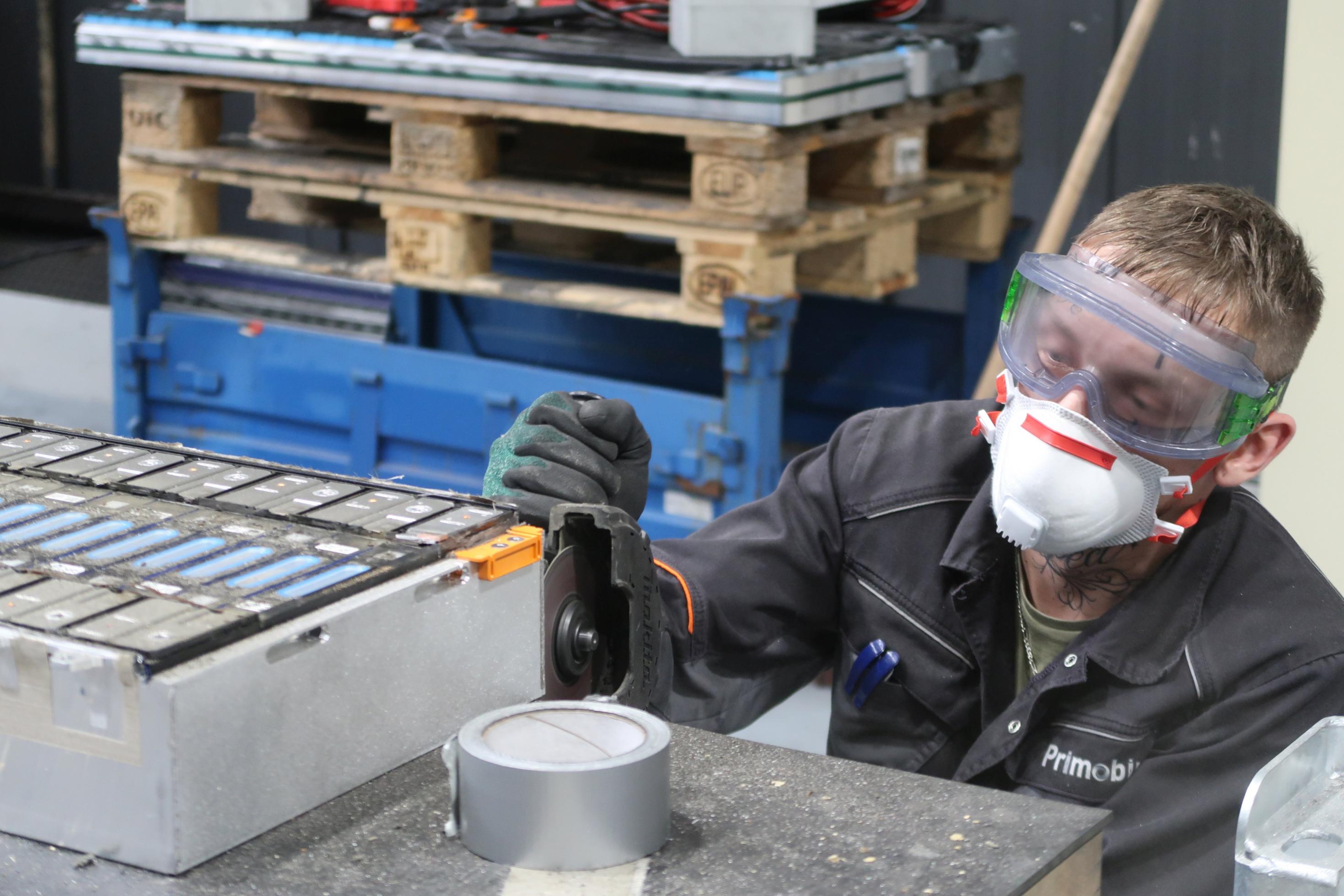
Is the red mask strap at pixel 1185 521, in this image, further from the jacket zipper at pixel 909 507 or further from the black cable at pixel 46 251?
the black cable at pixel 46 251

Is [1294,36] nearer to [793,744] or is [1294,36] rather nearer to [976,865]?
[793,744]

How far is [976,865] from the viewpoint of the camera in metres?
0.92

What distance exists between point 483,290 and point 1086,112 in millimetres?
2082

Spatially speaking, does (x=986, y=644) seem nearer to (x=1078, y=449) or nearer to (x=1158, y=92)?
(x=1078, y=449)

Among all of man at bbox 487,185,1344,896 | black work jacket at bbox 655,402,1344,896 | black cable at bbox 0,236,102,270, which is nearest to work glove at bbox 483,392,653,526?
man at bbox 487,185,1344,896

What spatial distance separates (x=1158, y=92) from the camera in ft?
14.5

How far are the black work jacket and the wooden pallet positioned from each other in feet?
3.93

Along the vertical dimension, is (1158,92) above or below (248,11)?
below

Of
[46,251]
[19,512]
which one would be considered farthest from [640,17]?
[46,251]

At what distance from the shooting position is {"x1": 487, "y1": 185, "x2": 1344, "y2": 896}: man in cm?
155

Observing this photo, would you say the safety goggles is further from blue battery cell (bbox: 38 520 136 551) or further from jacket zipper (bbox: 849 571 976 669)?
blue battery cell (bbox: 38 520 136 551)

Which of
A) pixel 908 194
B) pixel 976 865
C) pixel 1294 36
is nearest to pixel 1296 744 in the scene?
pixel 976 865

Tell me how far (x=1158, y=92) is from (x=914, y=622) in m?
3.05

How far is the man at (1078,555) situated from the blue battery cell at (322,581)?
1.33ft
